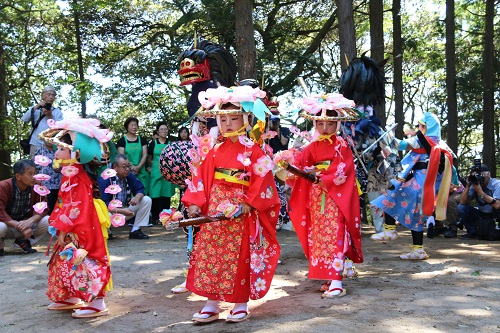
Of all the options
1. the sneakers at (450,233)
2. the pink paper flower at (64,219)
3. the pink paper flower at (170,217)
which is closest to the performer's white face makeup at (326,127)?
the pink paper flower at (170,217)

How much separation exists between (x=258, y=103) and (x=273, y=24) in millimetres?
11952

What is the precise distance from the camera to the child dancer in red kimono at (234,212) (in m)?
4.89

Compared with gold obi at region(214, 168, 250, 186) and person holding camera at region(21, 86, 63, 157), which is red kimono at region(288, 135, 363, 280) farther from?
person holding camera at region(21, 86, 63, 157)

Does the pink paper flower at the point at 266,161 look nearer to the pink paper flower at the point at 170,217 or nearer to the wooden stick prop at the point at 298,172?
the wooden stick prop at the point at 298,172

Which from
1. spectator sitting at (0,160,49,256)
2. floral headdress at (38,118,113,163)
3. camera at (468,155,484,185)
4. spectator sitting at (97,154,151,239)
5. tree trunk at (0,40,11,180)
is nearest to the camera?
floral headdress at (38,118,113,163)

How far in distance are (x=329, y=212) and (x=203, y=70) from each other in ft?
6.41

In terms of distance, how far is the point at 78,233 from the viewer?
5184 mm

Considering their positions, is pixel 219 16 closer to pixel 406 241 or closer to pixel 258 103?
pixel 406 241

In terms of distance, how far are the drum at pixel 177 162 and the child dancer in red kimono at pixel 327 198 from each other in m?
0.95

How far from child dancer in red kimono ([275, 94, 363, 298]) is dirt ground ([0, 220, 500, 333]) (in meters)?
0.33

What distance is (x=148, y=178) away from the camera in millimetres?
10547

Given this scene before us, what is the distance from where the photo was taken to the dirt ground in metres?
4.66

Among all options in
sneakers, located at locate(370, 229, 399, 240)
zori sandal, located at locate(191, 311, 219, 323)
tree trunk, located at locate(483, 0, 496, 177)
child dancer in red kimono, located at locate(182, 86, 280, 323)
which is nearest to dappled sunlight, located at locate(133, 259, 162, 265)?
child dancer in red kimono, located at locate(182, 86, 280, 323)

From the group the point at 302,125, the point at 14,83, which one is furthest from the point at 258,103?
the point at 14,83
